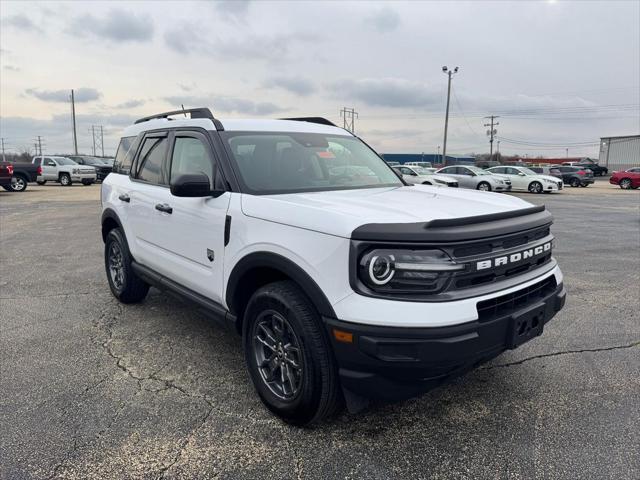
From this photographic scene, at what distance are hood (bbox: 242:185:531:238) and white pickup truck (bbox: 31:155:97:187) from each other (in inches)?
1094

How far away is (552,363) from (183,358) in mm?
2900

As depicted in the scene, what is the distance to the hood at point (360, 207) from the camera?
96.6 inches

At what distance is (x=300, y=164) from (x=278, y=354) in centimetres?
149

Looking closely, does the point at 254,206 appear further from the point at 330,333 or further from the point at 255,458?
the point at 255,458

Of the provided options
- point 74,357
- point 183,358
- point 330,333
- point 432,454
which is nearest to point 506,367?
point 432,454

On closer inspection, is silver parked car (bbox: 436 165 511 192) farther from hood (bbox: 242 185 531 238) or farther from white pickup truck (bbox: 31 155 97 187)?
hood (bbox: 242 185 531 238)

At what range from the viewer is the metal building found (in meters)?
60.5

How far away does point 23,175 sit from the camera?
2359cm

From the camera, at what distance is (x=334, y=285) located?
2.40 meters

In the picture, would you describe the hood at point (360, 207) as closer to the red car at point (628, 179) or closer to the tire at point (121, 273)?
the tire at point (121, 273)

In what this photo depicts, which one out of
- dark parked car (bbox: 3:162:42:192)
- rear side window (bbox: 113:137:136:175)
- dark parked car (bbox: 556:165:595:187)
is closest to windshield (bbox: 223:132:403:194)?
rear side window (bbox: 113:137:136:175)

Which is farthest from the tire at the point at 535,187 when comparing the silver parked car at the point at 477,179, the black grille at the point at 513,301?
the black grille at the point at 513,301

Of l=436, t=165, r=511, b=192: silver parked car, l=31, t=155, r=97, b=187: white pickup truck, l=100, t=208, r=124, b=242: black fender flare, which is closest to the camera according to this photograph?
l=100, t=208, r=124, b=242: black fender flare

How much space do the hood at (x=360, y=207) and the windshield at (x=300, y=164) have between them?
0.19m
